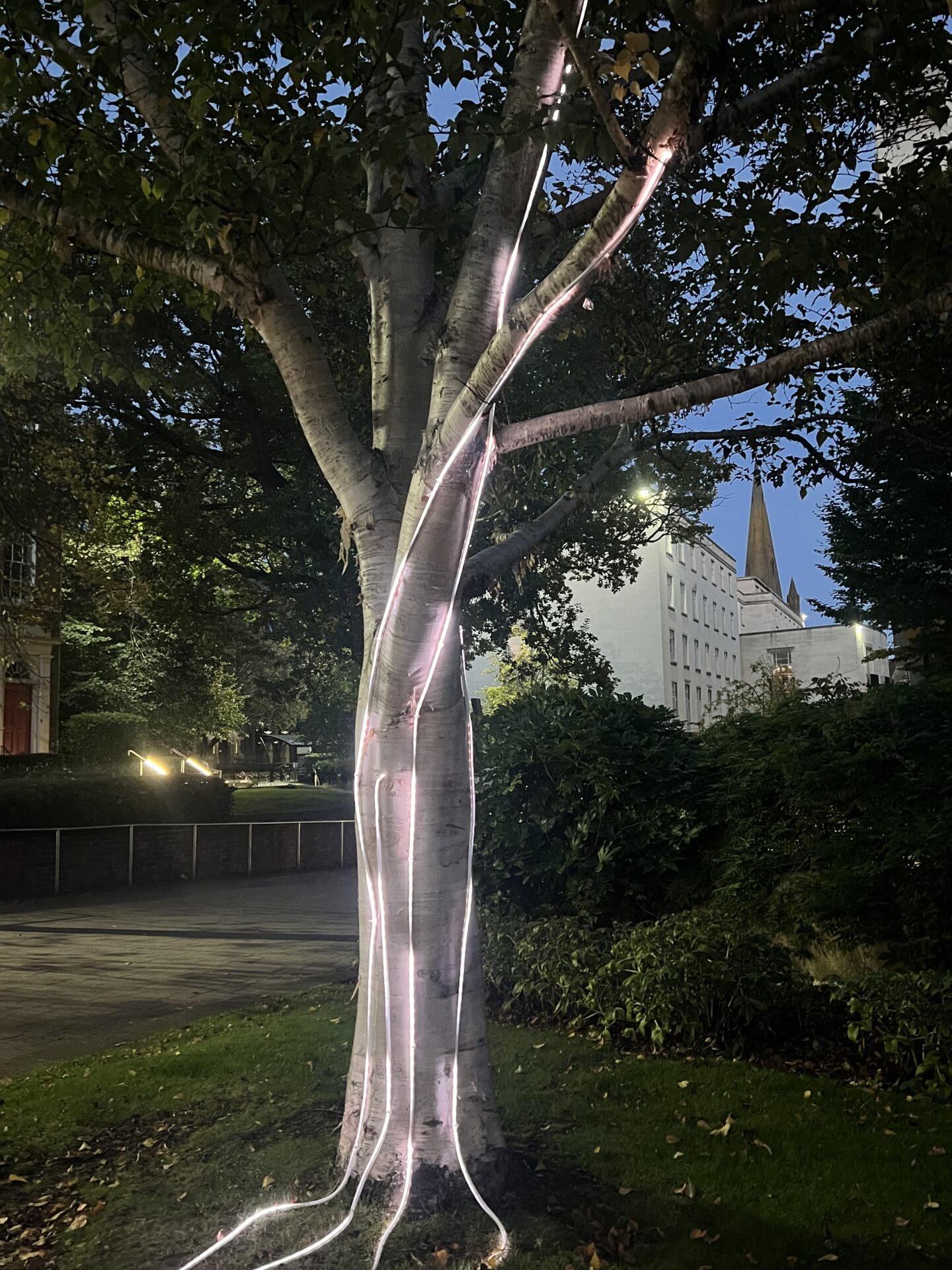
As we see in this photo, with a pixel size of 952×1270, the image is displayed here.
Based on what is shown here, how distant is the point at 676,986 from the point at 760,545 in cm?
11208

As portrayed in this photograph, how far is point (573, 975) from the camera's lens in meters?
7.11

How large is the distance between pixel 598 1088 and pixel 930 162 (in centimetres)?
529

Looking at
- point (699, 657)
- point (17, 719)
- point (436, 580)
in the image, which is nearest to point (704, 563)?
point (699, 657)

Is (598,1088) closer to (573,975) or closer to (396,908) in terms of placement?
(573,975)

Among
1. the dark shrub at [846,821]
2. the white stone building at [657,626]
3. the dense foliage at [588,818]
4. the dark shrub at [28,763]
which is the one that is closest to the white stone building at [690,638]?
the white stone building at [657,626]

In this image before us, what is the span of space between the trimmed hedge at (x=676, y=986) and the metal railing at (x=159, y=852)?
1192cm

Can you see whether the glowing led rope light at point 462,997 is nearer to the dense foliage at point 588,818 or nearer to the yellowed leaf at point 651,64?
the yellowed leaf at point 651,64

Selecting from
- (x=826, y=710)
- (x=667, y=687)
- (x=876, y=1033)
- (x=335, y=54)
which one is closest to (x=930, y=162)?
(x=335, y=54)

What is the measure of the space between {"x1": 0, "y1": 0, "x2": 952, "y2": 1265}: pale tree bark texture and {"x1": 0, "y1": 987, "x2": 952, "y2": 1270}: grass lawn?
0.31m

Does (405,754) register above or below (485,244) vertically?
below

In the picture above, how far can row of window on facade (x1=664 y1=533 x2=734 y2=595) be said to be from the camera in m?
51.9

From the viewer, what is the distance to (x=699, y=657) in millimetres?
56656

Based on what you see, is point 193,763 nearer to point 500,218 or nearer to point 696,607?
point 500,218

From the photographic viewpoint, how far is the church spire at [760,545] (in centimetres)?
11356
